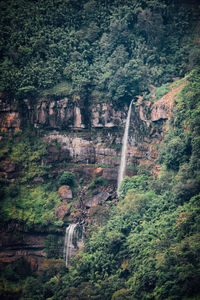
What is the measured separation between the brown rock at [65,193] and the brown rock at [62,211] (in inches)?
28.1

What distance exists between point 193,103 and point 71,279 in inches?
561

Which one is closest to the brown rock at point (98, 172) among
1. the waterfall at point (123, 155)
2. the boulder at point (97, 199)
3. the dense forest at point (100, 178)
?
the dense forest at point (100, 178)

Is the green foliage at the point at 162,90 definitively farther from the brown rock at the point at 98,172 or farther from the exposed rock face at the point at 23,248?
→ the exposed rock face at the point at 23,248

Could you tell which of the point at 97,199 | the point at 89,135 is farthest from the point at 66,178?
the point at 89,135

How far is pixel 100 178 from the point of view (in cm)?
3759

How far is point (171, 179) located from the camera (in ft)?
110

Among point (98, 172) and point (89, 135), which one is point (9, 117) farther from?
point (98, 172)

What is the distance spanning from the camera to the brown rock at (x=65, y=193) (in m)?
37.2

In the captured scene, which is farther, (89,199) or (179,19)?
(179,19)

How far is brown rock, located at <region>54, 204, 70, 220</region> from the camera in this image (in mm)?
36219

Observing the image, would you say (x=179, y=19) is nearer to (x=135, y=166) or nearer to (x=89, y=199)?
(x=135, y=166)

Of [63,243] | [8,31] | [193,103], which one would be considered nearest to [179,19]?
[193,103]

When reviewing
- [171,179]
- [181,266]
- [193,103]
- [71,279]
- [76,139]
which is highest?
[193,103]

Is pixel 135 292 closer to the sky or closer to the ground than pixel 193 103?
closer to the ground
